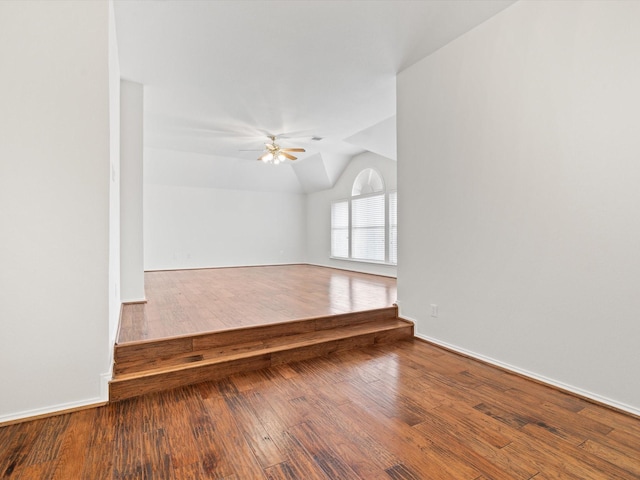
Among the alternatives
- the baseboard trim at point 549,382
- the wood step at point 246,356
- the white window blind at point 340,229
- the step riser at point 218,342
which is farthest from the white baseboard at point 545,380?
the white window blind at point 340,229

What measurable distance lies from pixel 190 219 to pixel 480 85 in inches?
275

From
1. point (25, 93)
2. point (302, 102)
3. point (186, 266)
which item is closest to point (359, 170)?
point (302, 102)

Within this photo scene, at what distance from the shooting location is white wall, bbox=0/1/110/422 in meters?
1.86

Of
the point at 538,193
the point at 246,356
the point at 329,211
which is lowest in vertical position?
the point at 246,356

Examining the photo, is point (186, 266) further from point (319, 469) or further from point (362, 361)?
point (319, 469)

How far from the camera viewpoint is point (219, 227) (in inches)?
328

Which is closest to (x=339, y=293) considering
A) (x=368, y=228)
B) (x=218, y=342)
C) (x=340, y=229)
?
(x=218, y=342)

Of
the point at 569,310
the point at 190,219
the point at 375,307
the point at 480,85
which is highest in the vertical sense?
the point at 480,85

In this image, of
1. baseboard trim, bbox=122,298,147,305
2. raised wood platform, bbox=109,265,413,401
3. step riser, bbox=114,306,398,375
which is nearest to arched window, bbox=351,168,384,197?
raised wood platform, bbox=109,265,413,401

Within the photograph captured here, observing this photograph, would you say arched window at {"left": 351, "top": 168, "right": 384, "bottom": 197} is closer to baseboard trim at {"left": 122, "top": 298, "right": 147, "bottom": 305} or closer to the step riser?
the step riser

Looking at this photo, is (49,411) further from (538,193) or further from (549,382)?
(538,193)

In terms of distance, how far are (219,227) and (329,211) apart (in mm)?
2928

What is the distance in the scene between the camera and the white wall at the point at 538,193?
6.59 ft

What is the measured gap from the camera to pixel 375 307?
12.1ft
